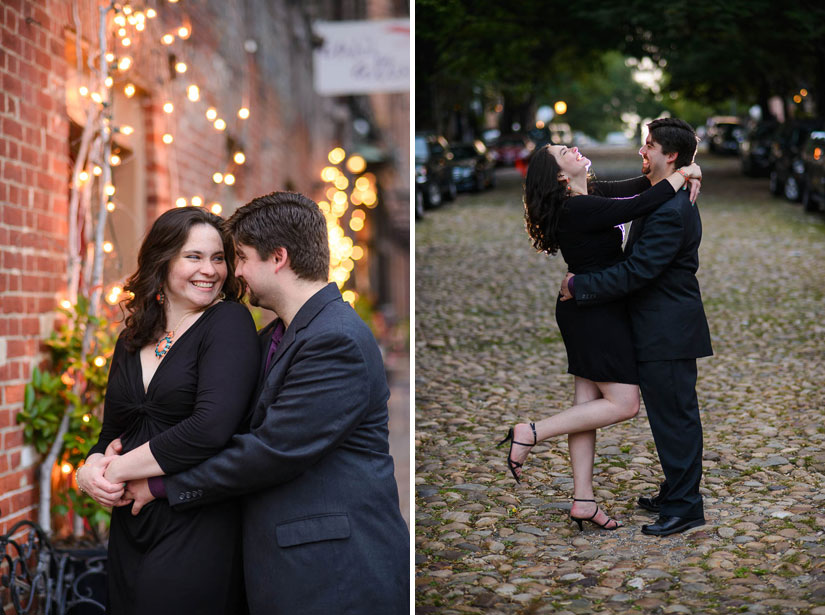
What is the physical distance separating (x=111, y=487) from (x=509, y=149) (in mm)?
33119

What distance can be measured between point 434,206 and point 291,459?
16683mm

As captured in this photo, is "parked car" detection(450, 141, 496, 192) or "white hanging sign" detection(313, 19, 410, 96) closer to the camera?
"white hanging sign" detection(313, 19, 410, 96)

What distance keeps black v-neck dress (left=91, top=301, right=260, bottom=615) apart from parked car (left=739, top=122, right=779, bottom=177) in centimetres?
2421

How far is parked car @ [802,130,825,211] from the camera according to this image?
16375mm

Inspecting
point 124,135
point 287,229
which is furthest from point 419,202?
point 287,229

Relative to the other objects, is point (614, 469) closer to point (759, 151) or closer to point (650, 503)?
point (650, 503)

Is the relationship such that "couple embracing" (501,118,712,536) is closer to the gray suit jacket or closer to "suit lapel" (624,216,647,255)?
"suit lapel" (624,216,647,255)

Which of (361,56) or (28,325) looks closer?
(28,325)

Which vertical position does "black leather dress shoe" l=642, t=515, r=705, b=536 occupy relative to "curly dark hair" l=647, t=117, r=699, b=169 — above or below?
below

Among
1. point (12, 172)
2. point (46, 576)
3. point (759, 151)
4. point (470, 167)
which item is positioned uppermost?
point (759, 151)

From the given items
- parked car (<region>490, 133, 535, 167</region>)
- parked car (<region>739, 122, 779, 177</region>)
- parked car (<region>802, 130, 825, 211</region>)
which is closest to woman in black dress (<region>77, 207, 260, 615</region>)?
parked car (<region>802, 130, 825, 211</region>)

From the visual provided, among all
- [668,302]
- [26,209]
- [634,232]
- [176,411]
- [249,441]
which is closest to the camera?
[249,441]

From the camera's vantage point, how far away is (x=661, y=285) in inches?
173

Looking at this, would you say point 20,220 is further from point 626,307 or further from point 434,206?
point 434,206
